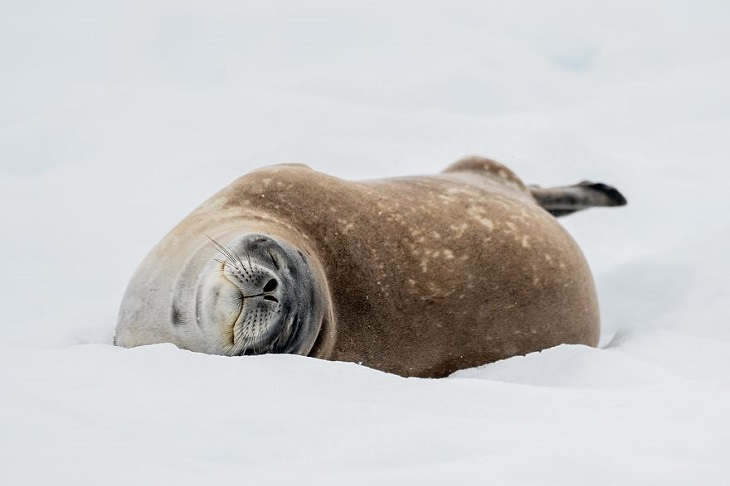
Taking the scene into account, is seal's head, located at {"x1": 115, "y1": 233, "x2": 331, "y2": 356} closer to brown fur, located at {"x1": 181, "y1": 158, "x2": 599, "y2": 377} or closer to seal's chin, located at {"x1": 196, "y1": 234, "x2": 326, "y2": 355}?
seal's chin, located at {"x1": 196, "y1": 234, "x2": 326, "y2": 355}

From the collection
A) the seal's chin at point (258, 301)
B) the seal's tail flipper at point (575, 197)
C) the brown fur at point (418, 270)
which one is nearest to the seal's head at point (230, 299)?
the seal's chin at point (258, 301)

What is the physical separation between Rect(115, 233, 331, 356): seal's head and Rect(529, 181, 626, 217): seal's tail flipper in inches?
98.2

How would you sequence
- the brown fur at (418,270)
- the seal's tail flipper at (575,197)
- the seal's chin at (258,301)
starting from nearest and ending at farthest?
the seal's chin at (258,301)
the brown fur at (418,270)
the seal's tail flipper at (575,197)

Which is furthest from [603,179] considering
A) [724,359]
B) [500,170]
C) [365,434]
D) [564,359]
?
[365,434]

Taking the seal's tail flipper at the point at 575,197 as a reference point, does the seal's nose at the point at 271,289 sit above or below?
below

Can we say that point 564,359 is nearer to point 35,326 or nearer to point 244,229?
point 244,229

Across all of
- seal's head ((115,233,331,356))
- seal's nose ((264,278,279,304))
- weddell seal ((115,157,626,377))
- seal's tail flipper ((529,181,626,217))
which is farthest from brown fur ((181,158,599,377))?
seal's tail flipper ((529,181,626,217))

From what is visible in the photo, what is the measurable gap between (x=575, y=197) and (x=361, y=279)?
2529 mm

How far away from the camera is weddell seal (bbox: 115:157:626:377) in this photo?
290 centimetres

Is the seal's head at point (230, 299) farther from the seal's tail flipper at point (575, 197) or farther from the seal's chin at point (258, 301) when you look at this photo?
the seal's tail flipper at point (575, 197)

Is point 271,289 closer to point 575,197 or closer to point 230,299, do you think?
point 230,299

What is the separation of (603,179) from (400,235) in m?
3.32

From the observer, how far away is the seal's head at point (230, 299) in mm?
2824

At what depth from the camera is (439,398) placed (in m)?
2.31
